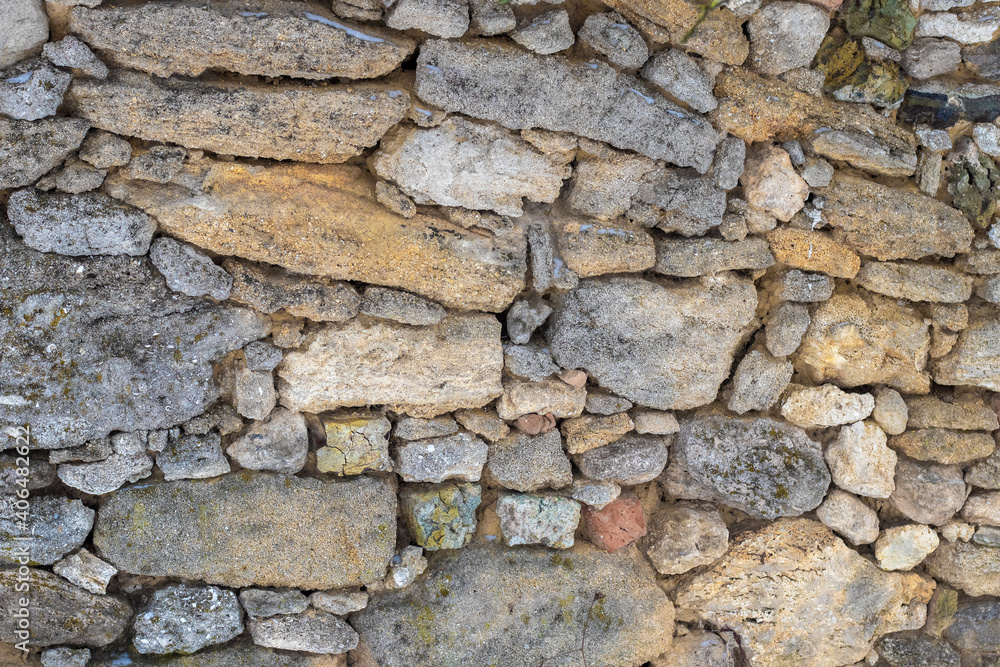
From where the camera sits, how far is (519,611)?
8.04ft

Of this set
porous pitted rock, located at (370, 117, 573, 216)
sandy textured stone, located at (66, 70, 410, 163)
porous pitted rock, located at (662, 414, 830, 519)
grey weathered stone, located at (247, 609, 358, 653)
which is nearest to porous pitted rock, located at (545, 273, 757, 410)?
porous pitted rock, located at (662, 414, 830, 519)

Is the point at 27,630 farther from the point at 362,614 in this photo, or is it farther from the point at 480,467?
the point at 480,467

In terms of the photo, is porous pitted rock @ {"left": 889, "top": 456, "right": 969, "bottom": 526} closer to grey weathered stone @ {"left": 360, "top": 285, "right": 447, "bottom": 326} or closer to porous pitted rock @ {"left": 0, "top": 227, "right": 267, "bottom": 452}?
grey weathered stone @ {"left": 360, "top": 285, "right": 447, "bottom": 326}

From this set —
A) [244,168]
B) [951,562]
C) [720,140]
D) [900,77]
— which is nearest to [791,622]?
[951,562]

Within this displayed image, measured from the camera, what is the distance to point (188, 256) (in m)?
2.03

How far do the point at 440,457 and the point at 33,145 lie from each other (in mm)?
1338

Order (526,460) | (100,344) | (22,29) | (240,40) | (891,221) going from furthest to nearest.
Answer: (891,221) → (526,460) → (100,344) → (240,40) → (22,29)

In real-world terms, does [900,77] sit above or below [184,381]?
above

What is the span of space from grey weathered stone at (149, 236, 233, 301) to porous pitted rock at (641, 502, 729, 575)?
1.57 meters

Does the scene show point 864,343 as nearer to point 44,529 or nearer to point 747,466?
point 747,466

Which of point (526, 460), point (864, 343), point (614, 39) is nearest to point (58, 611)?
point (526, 460)

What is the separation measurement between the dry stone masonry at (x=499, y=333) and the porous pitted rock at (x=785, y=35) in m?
0.01

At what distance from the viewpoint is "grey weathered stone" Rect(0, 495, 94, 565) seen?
2.01 m

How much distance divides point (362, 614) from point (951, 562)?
6.82ft
